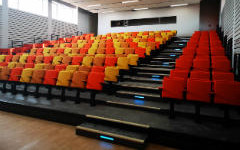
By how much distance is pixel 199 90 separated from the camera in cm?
141

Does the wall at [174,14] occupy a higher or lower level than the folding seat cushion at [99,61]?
higher

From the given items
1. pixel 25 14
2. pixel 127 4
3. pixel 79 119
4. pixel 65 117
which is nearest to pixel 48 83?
pixel 65 117

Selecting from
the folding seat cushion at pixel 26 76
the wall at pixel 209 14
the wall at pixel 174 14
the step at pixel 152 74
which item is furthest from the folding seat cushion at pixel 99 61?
the wall at pixel 209 14

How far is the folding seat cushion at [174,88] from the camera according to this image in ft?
4.79

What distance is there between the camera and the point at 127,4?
19.0 ft

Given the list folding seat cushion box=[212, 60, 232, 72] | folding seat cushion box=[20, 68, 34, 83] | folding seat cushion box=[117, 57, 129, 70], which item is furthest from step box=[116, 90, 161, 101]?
folding seat cushion box=[20, 68, 34, 83]

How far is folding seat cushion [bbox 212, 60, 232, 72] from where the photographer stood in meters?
1.95

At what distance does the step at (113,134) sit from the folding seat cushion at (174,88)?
417mm

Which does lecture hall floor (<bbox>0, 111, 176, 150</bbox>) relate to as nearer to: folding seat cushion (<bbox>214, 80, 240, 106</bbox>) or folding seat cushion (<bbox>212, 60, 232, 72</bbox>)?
folding seat cushion (<bbox>214, 80, 240, 106</bbox>)

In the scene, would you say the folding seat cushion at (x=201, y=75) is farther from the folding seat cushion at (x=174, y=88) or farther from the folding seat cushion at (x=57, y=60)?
the folding seat cushion at (x=57, y=60)

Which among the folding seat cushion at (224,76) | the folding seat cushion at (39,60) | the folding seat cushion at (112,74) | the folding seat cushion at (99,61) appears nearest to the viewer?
the folding seat cushion at (224,76)

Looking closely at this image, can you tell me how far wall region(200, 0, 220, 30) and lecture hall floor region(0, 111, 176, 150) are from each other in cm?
610

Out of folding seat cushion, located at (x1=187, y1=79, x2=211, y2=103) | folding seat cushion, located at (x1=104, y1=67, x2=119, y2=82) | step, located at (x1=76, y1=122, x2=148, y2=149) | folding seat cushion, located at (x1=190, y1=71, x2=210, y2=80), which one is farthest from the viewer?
folding seat cushion, located at (x1=104, y1=67, x2=119, y2=82)

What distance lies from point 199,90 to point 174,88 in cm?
20
